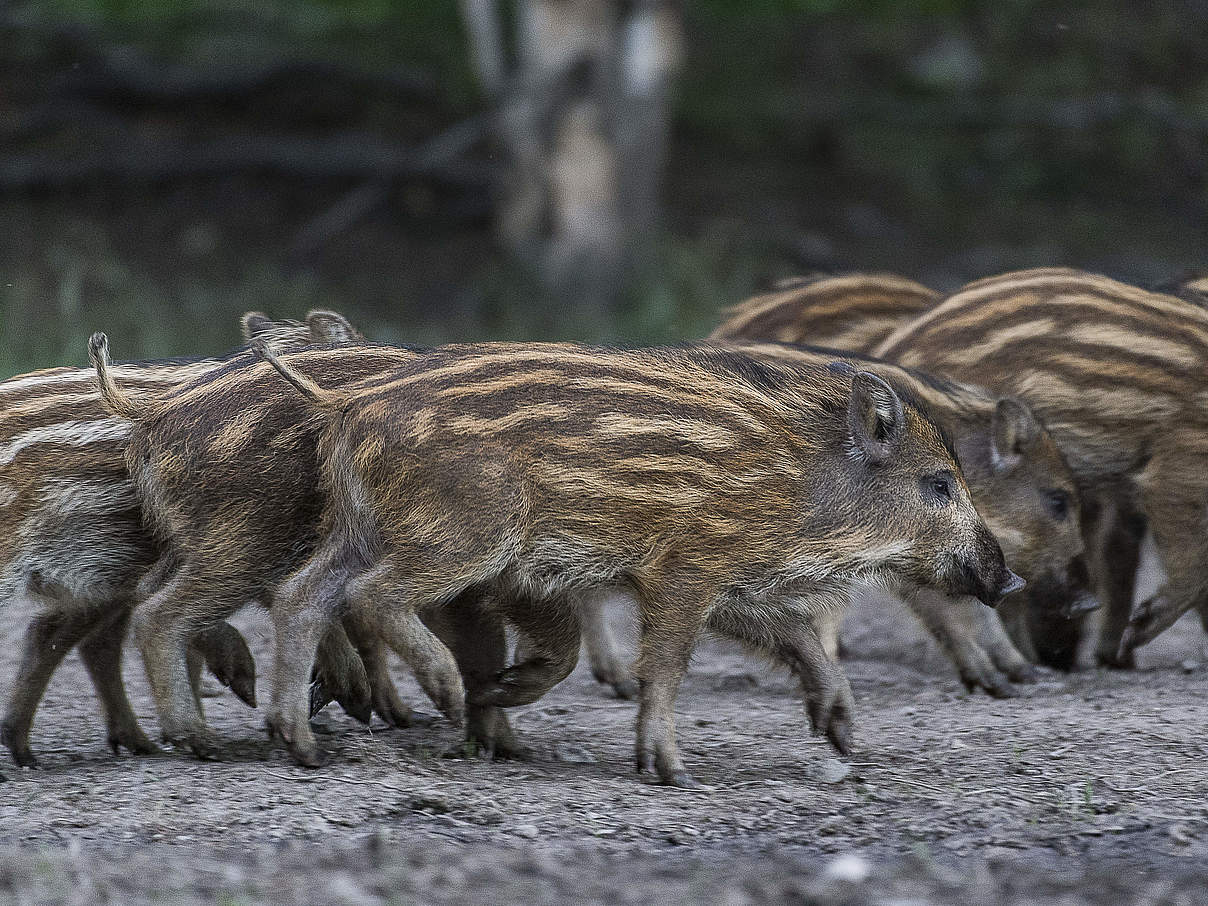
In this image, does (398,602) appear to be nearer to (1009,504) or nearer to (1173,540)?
(1009,504)

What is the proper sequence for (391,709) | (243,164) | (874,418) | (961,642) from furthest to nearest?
1. (243,164)
2. (961,642)
3. (391,709)
4. (874,418)

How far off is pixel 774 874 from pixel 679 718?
1666mm

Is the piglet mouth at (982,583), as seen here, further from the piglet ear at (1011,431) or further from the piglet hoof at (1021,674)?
the piglet hoof at (1021,674)

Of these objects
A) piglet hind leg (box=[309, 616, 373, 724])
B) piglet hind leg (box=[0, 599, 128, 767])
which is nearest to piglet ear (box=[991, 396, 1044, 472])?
piglet hind leg (box=[309, 616, 373, 724])

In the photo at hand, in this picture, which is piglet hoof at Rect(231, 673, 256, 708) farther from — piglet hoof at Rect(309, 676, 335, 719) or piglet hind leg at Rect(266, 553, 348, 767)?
piglet hind leg at Rect(266, 553, 348, 767)

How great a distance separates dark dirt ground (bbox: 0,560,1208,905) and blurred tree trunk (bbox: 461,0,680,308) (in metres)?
7.11

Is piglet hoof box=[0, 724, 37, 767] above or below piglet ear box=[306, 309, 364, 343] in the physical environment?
below

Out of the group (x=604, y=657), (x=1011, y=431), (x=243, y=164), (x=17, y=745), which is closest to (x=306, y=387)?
(x=17, y=745)

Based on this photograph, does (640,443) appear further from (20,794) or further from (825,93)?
(825,93)

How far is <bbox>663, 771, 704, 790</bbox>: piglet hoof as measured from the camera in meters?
3.85

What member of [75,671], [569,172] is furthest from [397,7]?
[75,671]

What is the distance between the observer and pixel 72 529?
412 centimetres

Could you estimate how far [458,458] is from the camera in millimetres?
3793

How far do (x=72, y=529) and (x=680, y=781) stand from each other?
5.31 feet
